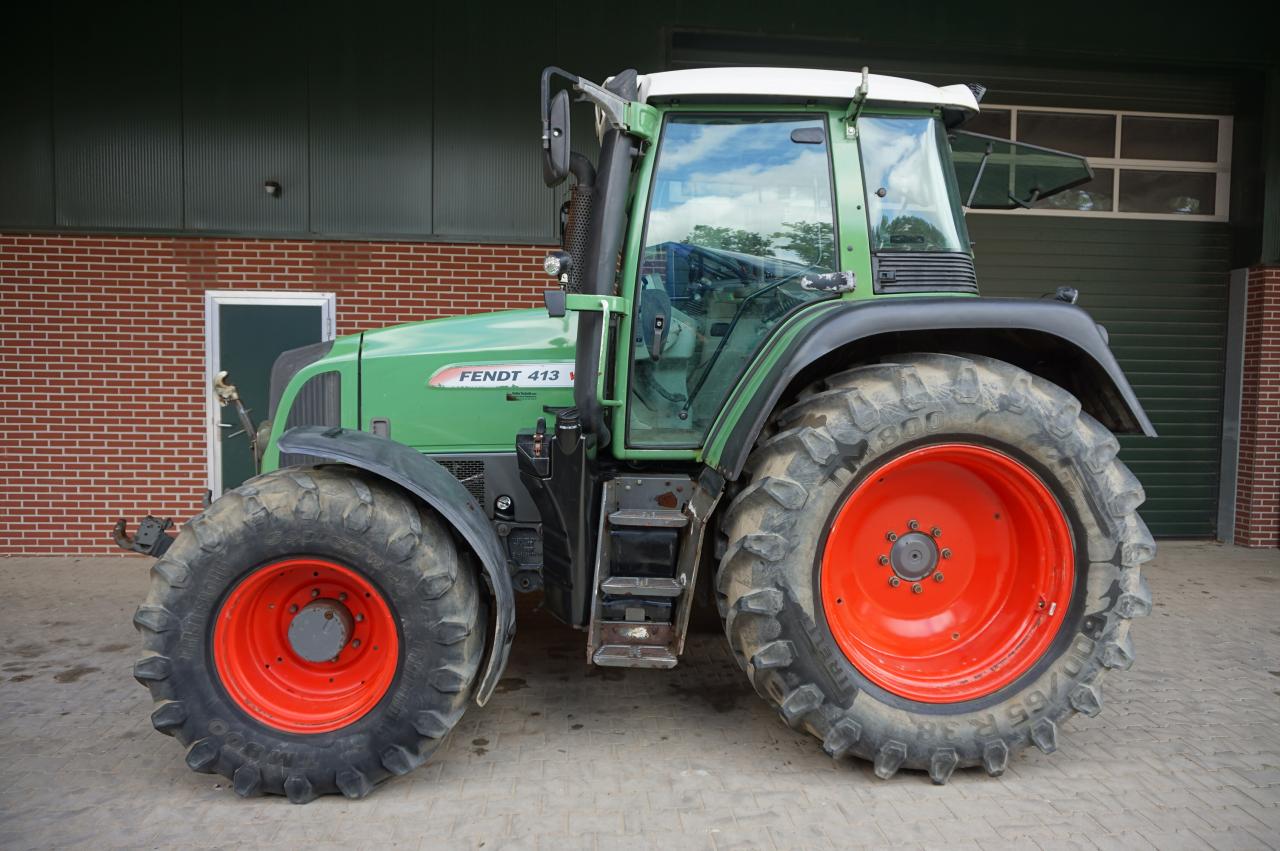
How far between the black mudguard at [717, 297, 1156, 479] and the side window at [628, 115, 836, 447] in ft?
0.76

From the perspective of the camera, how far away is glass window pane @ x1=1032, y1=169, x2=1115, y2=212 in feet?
25.0

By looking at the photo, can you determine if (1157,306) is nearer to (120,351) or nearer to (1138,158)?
(1138,158)

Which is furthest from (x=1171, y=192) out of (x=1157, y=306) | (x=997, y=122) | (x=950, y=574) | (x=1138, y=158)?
(x=950, y=574)

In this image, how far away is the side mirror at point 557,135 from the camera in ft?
8.78

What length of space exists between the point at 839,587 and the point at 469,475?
159 centimetres

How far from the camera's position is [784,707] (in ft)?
9.34

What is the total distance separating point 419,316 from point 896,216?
450 centimetres

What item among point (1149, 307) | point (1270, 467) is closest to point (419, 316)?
point (1149, 307)

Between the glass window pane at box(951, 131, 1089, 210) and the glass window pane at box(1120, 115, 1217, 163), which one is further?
the glass window pane at box(1120, 115, 1217, 163)

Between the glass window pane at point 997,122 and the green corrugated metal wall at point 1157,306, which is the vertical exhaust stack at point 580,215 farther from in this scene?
the glass window pane at point 997,122

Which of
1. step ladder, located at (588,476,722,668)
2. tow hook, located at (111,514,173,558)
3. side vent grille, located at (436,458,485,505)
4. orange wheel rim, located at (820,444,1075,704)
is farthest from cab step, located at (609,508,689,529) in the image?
tow hook, located at (111,514,173,558)

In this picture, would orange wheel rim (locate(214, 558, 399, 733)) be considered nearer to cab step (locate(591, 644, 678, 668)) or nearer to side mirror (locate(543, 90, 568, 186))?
cab step (locate(591, 644, 678, 668))

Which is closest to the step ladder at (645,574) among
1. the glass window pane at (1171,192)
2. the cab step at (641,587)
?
the cab step at (641,587)

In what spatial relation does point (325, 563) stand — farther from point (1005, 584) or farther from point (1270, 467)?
point (1270, 467)
